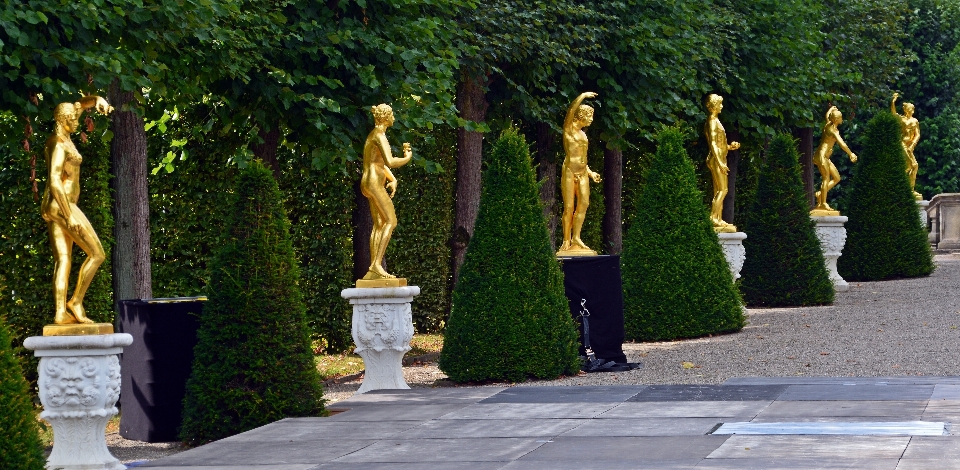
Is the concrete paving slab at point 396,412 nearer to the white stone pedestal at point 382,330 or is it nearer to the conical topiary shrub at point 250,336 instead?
the conical topiary shrub at point 250,336

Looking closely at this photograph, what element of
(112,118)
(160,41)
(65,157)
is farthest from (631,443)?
(112,118)

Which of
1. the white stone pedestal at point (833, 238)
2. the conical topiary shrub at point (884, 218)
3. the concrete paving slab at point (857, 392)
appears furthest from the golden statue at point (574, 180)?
the conical topiary shrub at point (884, 218)

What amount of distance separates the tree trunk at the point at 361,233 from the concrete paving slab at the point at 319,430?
629cm

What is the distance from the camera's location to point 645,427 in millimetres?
8812

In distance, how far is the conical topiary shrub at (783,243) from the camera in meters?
19.5

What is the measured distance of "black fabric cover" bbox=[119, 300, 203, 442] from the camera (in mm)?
9812

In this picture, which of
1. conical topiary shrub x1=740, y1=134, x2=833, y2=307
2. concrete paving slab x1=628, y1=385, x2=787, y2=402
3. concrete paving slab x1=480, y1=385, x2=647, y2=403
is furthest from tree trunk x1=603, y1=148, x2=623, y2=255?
concrete paving slab x1=628, y1=385, x2=787, y2=402

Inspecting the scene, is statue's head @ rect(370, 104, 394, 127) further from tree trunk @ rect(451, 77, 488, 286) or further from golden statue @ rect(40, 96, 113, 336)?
tree trunk @ rect(451, 77, 488, 286)

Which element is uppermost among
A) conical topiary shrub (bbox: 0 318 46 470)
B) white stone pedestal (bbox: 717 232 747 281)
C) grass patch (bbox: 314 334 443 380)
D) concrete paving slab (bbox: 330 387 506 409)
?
white stone pedestal (bbox: 717 232 747 281)

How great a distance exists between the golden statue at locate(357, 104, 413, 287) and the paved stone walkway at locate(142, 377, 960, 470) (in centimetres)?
103

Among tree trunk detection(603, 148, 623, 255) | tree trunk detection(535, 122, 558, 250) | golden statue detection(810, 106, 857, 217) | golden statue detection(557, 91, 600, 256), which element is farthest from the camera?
golden statue detection(810, 106, 857, 217)

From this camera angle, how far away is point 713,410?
9469 millimetres

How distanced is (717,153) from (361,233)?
6058 millimetres

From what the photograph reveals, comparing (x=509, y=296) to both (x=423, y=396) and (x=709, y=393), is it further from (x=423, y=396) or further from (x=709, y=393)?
(x=709, y=393)
